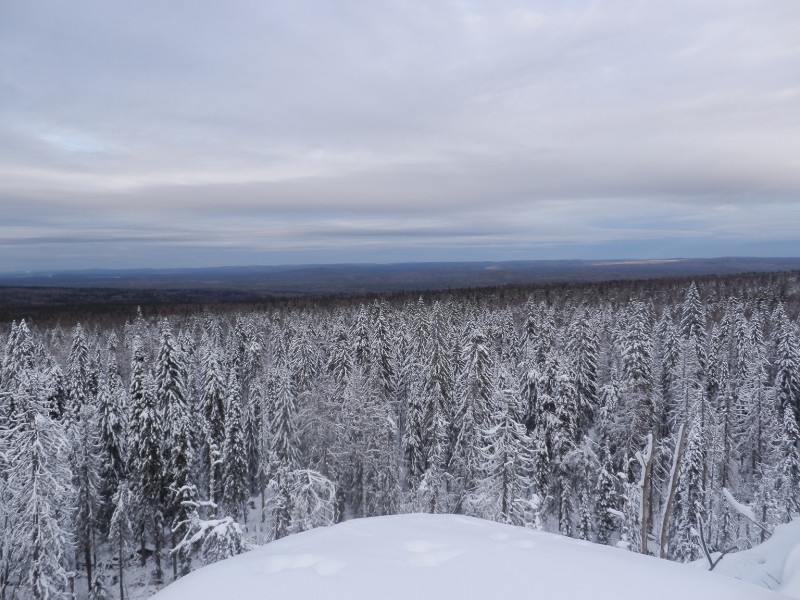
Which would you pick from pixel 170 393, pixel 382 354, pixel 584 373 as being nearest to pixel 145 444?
pixel 170 393

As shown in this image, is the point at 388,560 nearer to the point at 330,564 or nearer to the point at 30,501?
the point at 330,564

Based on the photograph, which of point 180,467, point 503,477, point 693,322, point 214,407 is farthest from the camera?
point 693,322

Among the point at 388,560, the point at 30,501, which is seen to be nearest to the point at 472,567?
the point at 388,560

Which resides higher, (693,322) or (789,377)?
(693,322)

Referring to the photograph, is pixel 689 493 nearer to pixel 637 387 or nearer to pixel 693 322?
pixel 637 387

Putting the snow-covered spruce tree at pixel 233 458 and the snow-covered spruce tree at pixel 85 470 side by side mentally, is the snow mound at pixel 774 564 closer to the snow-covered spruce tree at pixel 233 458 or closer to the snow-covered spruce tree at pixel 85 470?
the snow-covered spruce tree at pixel 85 470

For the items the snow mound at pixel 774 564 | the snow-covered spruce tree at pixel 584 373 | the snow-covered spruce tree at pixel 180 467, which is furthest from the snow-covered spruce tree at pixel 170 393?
the snow-covered spruce tree at pixel 584 373

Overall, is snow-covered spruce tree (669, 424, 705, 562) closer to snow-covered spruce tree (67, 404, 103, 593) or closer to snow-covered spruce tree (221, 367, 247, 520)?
snow-covered spruce tree (221, 367, 247, 520)
